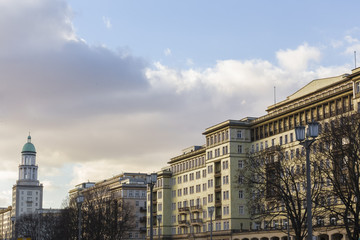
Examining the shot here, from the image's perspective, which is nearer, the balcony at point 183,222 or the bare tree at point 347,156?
the bare tree at point 347,156

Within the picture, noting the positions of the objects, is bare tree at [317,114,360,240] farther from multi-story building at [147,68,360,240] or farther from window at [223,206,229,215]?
window at [223,206,229,215]

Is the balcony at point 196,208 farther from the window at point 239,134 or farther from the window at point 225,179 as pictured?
the window at point 239,134

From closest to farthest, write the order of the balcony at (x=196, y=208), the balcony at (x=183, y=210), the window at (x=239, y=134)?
the window at (x=239, y=134) → the balcony at (x=196, y=208) → the balcony at (x=183, y=210)

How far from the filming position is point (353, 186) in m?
62.0

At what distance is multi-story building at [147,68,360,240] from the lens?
106750mm

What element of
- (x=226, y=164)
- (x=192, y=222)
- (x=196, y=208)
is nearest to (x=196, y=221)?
(x=192, y=222)

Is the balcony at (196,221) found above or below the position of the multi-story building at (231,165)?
below

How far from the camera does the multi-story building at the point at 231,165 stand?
107 m

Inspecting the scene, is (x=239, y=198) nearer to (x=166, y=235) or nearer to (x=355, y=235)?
(x=166, y=235)

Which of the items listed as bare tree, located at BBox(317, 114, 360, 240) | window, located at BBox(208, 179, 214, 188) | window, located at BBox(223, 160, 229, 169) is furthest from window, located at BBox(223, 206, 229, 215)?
bare tree, located at BBox(317, 114, 360, 240)

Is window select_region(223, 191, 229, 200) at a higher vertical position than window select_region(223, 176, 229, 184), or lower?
lower

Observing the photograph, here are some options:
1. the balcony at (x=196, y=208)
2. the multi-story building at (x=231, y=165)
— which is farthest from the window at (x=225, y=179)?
the balcony at (x=196, y=208)

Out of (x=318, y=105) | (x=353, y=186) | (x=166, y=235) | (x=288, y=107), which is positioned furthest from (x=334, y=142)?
(x=166, y=235)

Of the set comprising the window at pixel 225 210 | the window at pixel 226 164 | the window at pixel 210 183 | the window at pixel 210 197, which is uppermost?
the window at pixel 226 164
